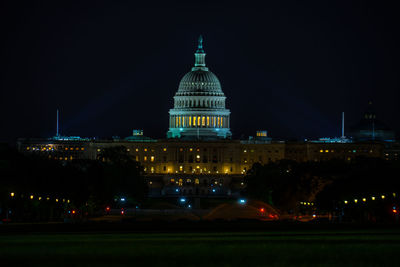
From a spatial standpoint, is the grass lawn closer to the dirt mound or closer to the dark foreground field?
the dark foreground field

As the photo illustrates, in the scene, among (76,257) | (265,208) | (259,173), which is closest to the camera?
(76,257)

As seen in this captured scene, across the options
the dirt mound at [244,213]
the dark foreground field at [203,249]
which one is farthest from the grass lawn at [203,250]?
the dirt mound at [244,213]

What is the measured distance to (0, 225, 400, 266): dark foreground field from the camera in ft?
140

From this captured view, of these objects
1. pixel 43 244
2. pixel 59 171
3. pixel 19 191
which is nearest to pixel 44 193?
pixel 19 191

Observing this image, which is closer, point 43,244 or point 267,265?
point 267,265

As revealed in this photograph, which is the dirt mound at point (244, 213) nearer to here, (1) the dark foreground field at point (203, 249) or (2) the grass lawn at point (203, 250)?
(1) the dark foreground field at point (203, 249)

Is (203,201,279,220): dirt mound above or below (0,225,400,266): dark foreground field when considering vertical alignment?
above

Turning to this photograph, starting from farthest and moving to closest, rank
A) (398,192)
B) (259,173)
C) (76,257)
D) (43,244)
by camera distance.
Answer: (259,173)
(398,192)
(43,244)
(76,257)

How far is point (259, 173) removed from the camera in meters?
167

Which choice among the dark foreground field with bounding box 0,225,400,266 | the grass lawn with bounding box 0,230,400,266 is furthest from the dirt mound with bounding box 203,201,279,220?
the grass lawn with bounding box 0,230,400,266

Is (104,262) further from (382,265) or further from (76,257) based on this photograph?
(382,265)

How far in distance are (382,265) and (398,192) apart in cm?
5035

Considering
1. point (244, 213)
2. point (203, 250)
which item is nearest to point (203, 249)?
point (203, 250)

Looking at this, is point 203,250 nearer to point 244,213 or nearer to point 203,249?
point 203,249
